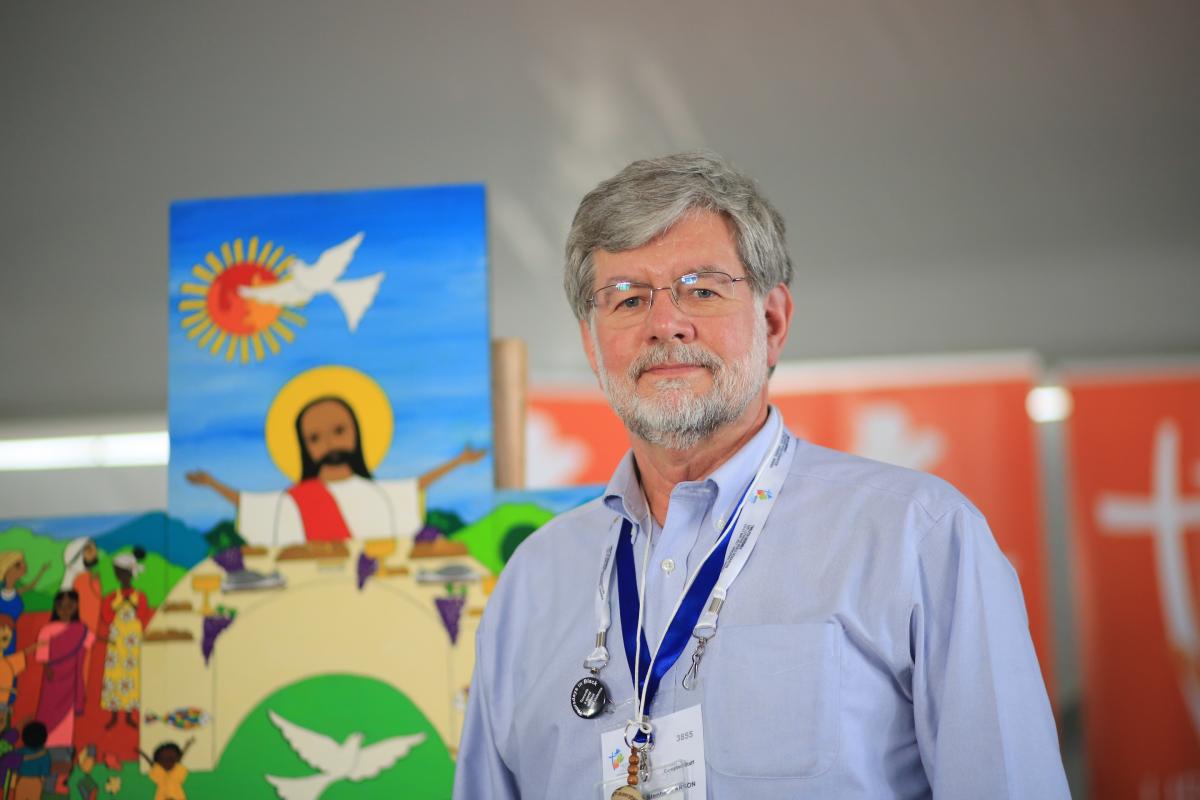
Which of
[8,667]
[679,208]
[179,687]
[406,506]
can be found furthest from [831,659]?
[8,667]

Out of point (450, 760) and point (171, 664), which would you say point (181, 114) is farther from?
point (450, 760)

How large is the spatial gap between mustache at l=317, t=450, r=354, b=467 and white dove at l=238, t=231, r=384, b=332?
30cm

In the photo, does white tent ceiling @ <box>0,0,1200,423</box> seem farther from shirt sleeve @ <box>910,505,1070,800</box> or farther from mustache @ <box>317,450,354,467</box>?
shirt sleeve @ <box>910,505,1070,800</box>

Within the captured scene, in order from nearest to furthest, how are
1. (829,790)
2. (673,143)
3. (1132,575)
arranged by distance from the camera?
1. (829,790)
2. (1132,575)
3. (673,143)

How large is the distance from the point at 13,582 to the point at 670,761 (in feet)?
6.82

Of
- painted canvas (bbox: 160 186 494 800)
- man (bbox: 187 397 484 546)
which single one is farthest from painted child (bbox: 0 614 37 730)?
man (bbox: 187 397 484 546)

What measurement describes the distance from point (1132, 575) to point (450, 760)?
2.24 m

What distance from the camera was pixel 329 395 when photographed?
2.85 metres

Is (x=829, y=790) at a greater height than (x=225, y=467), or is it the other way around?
(x=225, y=467)

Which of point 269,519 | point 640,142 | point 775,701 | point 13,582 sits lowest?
point 775,701

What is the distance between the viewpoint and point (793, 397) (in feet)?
12.6

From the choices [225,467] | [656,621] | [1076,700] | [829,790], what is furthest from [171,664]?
[1076,700]

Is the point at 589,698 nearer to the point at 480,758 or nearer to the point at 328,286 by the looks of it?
the point at 480,758

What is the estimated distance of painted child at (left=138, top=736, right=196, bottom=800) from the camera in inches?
109
